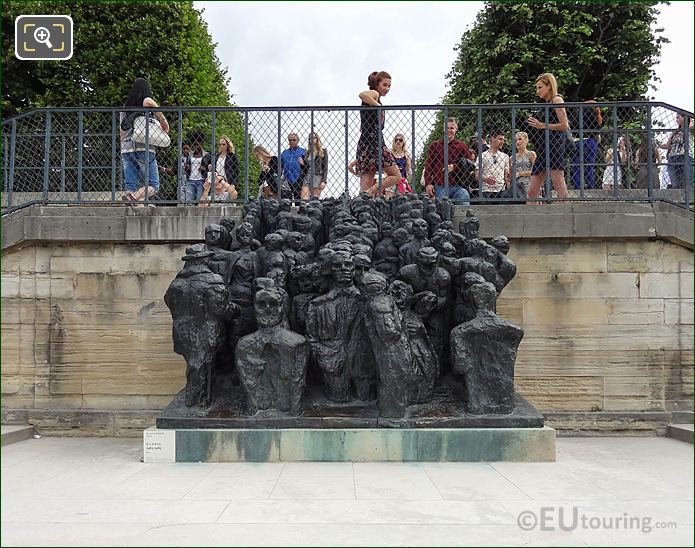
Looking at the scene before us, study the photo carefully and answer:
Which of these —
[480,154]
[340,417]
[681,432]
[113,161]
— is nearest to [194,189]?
[113,161]

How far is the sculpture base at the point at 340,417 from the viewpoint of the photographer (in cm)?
652

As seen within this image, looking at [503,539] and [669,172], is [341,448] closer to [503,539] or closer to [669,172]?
[503,539]

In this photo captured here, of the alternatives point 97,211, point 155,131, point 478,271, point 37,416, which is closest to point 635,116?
point 478,271

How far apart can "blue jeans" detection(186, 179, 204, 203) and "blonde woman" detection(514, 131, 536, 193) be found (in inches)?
186

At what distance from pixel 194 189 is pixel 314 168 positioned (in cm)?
204

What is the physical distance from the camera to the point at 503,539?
161 inches

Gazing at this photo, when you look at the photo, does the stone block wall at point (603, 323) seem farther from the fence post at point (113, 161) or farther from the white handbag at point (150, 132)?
the fence post at point (113, 161)

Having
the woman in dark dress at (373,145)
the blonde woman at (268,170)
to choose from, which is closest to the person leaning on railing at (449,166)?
the woman in dark dress at (373,145)

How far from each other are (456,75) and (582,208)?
579 inches

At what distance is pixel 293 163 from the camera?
368 inches

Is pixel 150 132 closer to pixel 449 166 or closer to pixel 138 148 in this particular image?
pixel 138 148

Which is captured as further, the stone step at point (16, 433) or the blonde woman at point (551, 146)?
the blonde woman at point (551, 146)

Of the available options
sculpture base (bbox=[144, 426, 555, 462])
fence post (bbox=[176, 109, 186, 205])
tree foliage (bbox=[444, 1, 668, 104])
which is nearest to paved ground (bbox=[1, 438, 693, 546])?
sculpture base (bbox=[144, 426, 555, 462])

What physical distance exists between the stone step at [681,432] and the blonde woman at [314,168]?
5.52 meters
